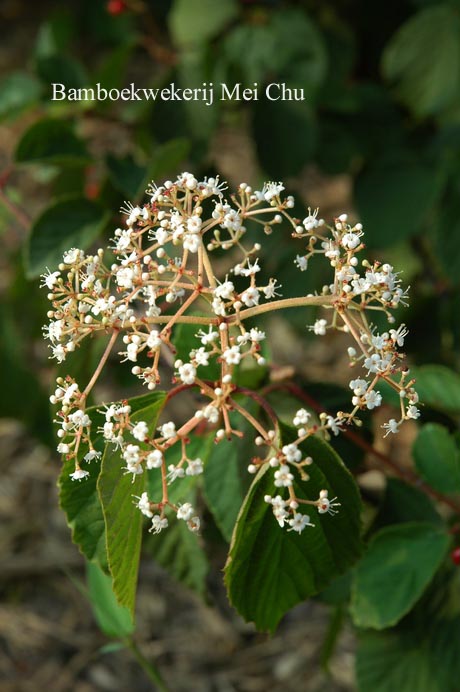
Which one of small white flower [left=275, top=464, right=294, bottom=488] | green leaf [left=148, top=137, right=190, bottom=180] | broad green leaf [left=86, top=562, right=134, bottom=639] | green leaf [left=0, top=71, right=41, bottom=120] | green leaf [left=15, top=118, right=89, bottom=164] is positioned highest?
green leaf [left=0, top=71, right=41, bottom=120]

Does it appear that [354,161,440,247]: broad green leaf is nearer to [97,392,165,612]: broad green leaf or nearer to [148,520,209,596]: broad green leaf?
[148,520,209,596]: broad green leaf

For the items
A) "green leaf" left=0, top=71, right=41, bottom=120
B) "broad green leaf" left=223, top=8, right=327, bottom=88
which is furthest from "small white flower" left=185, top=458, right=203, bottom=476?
"broad green leaf" left=223, top=8, right=327, bottom=88

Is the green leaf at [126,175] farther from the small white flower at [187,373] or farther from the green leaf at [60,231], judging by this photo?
the small white flower at [187,373]

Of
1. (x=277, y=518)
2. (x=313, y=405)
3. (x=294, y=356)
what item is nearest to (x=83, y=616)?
(x=294, y=356)

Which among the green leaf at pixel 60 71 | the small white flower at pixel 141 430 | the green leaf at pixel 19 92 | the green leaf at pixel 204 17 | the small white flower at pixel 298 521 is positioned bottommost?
the small white flower at pixel 298 521

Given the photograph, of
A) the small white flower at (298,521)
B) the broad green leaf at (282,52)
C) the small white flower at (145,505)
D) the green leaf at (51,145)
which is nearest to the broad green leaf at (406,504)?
the small white flower at (298,521)
